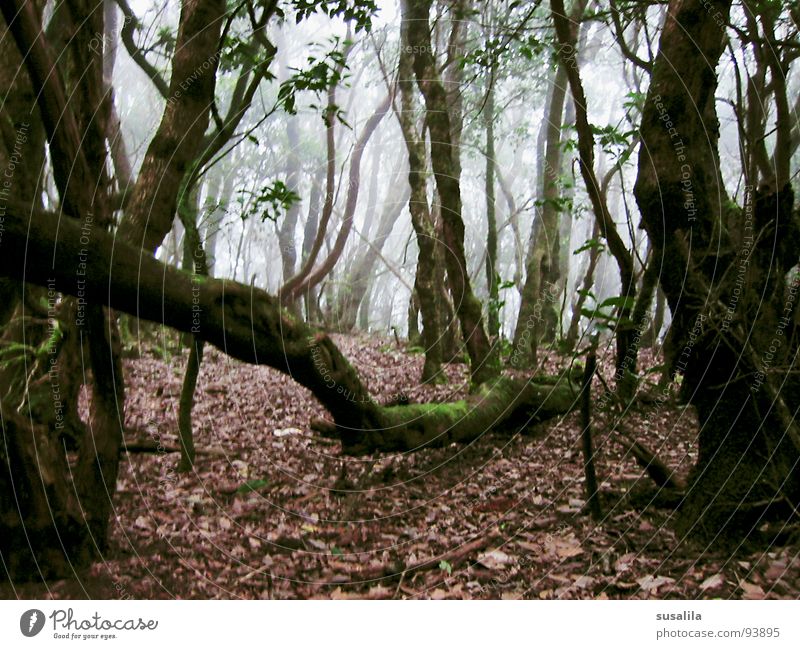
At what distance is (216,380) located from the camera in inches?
144

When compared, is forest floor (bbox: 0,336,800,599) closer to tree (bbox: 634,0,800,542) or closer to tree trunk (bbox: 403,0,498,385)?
tree (bbox: 634,0,800,542)

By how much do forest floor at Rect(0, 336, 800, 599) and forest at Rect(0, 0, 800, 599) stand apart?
0.01m

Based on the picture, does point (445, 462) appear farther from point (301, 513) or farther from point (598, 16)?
point (598, 16)

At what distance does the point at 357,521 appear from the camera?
299 centimetres

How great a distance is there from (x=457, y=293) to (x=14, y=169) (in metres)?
2.96

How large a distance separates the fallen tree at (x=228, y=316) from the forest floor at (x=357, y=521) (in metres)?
0.18

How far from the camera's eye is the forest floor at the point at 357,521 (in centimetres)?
261

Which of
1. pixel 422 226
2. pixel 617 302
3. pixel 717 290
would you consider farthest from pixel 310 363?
pixel 422 226

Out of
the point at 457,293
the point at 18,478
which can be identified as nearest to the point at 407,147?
the point at 457,293

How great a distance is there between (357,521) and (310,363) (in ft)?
2.56

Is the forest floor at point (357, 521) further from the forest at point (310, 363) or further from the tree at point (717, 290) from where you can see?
the tree at point (717, 290)

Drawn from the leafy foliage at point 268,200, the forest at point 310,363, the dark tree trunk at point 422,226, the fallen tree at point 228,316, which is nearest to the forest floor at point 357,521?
the forest at point 310,363

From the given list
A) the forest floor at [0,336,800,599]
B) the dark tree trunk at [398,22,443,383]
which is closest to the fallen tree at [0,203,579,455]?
the forest floor at [0,336,800,599]

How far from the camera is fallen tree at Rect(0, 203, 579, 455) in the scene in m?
2.35
